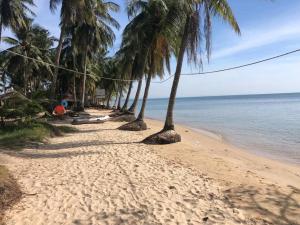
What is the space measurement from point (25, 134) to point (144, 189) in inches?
282

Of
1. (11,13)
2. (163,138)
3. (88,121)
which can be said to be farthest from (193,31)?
(11,13)

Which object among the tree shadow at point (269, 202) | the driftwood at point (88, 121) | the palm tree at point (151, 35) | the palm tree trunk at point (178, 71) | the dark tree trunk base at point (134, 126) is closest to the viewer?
the tree shadow at point (269, 202)

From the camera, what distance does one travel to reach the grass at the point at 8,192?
17.4 feet

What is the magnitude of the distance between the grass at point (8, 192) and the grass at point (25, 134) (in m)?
3.76

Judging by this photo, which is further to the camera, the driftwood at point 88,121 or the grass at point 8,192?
the driftwood at point 88,121

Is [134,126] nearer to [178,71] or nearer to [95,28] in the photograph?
[178,71]

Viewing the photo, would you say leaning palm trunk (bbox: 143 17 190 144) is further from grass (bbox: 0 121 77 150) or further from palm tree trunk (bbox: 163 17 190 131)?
grass (bbox: 0 121 77 150)

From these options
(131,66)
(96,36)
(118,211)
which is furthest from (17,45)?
(118,211)

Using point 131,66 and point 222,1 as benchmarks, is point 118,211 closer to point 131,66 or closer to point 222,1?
point 222,1

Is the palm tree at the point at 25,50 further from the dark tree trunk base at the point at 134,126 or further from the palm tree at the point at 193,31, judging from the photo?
the palm tree at the point at 193,31

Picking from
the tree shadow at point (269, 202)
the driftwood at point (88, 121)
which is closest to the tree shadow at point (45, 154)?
the tree shadow at point (269, 202)

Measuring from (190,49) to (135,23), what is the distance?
7.11 metres

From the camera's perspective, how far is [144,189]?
629 centimetres

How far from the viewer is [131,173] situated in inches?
294
